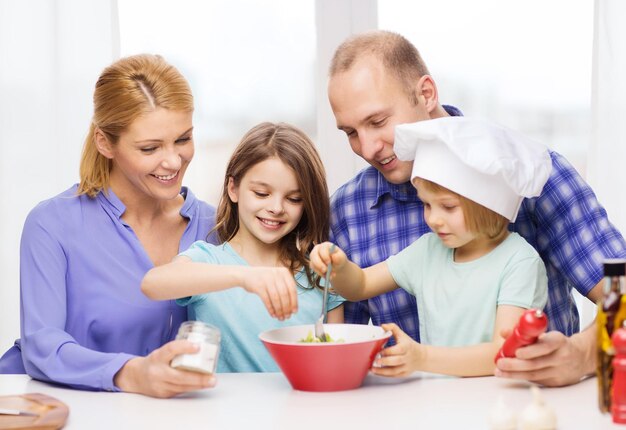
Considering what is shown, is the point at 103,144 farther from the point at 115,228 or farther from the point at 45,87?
the point at 45,87

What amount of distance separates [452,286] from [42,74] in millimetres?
1908

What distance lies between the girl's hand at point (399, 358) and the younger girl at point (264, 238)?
0.43m

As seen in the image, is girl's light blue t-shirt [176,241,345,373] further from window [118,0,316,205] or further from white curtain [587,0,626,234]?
white curtain [587,0,626,234]

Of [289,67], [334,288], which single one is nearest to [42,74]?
[289,67]

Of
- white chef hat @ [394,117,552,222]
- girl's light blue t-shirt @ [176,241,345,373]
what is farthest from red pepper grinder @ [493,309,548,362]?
girl's light blue t-shirt @ [176,241,345,373]

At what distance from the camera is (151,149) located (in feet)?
6.39

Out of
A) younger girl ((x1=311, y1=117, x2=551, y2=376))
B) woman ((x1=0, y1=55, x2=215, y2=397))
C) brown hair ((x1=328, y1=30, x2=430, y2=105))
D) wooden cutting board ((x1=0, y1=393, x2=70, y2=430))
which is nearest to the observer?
wooden cutting board ((x1=0, y1=393, x2=70, y2=430))

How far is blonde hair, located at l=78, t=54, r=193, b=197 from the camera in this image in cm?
193

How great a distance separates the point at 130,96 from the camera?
6.35 ft

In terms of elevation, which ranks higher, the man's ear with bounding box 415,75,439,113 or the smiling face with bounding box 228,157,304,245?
the man's ear with bounding box 415,75,439,113

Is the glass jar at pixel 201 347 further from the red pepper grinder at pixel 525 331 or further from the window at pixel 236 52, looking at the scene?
the window at pixel 236 52

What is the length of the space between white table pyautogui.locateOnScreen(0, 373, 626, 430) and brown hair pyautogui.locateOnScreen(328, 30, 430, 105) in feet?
2.47

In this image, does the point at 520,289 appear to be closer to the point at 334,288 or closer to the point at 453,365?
the point at 453,365

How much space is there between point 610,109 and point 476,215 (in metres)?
1.42
